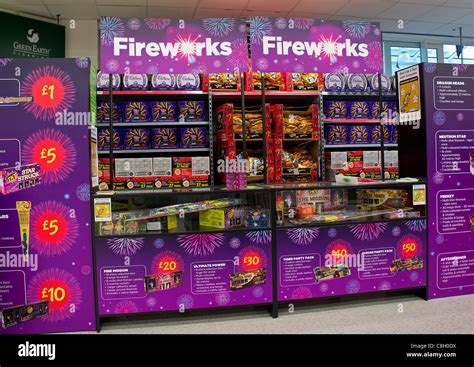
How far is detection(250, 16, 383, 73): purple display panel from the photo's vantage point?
3.36 metres

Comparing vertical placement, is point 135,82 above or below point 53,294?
above

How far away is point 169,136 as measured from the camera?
5.20 m

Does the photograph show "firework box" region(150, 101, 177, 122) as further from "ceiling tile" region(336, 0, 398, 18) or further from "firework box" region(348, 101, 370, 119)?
"ceiling tile" region(336, 0, 398, 18)

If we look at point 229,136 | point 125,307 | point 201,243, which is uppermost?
point 229,136

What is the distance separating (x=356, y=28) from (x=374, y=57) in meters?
0.28

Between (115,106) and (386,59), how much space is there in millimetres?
5765

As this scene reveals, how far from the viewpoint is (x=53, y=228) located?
2.96 m

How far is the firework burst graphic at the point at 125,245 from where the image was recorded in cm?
304

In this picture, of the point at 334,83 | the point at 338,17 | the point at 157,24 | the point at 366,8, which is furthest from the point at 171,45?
the point at 338,17

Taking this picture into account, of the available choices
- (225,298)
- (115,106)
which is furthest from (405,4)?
(225,298)

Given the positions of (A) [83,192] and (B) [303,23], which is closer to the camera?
(A) [83,192]

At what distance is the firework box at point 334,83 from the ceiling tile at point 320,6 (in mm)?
1532

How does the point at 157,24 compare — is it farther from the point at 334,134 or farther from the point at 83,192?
the point at 334,134

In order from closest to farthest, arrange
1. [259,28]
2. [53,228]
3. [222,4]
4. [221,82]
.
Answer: [53,228] → [259,28] → [221,82] → [222,4]
